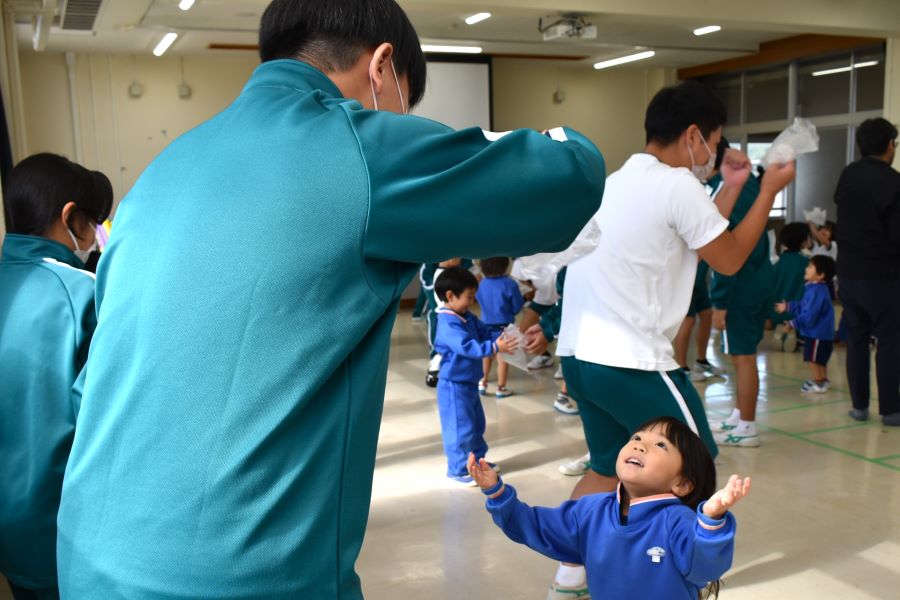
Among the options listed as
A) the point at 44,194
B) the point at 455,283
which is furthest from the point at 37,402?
the point at 455,283

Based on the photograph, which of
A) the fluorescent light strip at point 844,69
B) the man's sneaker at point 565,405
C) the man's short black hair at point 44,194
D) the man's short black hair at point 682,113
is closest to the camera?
the man's short black hair at point 44,194

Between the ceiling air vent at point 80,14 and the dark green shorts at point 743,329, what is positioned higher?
the ceiling air vent at point 80,14

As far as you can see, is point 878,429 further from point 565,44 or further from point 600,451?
point 565,44

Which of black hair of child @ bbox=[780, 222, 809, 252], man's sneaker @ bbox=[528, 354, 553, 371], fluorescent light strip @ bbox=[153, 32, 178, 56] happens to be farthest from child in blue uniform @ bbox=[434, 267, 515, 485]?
fluorescent light strip @ bbox=[153, 32, 178, 56]

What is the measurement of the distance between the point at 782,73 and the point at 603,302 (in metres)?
10.5

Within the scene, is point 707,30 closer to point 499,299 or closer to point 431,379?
point 499,299

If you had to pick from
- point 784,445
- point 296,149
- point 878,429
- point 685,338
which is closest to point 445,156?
point 296,149

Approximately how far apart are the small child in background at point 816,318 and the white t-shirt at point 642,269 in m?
4.00

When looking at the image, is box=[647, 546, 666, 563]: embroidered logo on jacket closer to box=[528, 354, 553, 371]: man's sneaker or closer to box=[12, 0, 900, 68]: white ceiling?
box=[528, 354, 553, 371]: man's sneaker

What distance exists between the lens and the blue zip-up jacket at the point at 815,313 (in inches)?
243

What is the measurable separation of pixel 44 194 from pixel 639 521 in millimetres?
1595

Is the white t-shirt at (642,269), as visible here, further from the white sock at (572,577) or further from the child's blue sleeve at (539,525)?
the white sock at (572,577)

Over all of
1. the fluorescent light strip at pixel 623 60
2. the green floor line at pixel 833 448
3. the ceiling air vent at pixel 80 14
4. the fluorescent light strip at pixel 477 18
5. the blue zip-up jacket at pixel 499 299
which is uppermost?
the fluorescent light strip at pixel 477 18

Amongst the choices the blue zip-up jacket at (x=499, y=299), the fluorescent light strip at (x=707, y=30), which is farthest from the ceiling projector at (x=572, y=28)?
the blue zip-up jacket at (x=499, y=299)
